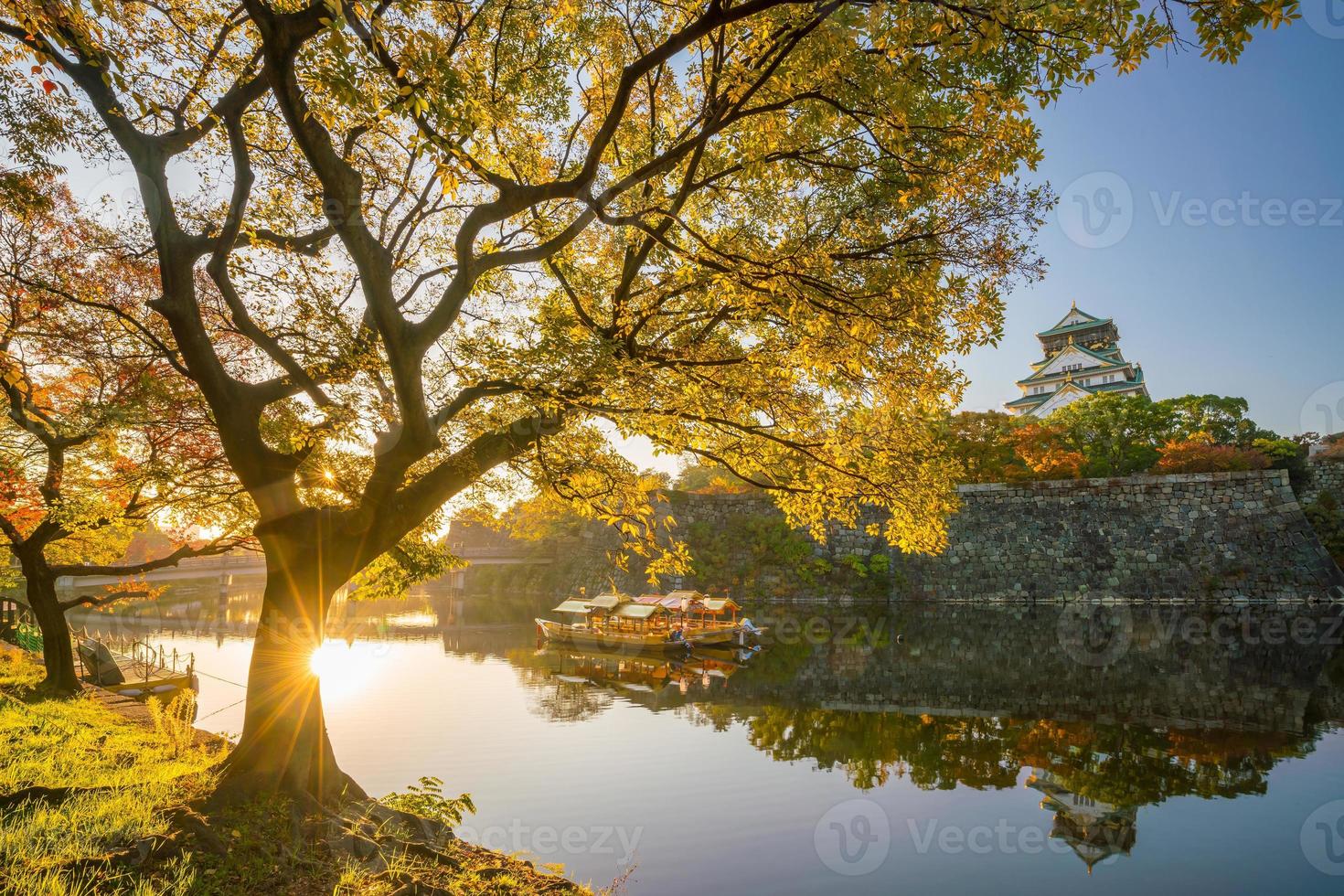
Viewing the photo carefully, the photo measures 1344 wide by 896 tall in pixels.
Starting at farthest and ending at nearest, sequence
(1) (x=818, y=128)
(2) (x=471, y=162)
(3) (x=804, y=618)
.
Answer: (3) (x=804, y=618), (1) (x=818, y=128), (2) (x=471, y=162)

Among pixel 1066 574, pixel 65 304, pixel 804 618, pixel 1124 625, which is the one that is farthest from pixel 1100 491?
pixel 65 304

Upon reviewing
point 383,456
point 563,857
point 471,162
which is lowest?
point 563,857

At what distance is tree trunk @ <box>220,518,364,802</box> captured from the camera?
290 inches

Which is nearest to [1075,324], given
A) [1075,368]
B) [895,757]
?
[1075,368]

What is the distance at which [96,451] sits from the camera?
37.6ft

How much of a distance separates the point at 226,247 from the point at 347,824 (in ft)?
19.8

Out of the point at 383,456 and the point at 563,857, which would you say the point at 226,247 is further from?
the point at 563,857
